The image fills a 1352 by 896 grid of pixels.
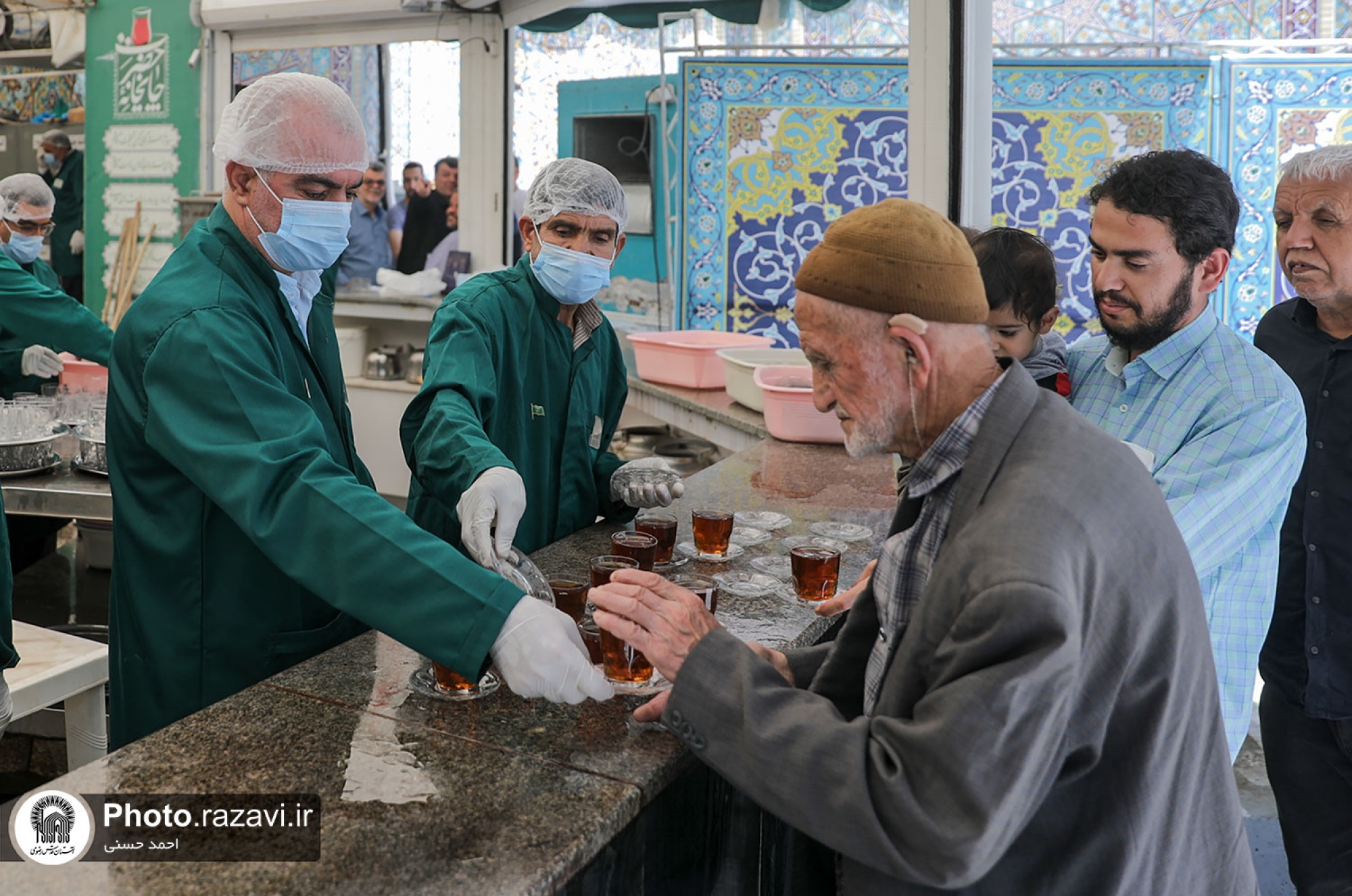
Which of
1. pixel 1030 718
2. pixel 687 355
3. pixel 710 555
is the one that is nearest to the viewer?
pixel 1030 718

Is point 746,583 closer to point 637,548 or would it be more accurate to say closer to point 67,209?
point 637,548

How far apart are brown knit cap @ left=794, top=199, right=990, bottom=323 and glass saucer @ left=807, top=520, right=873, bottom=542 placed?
4.65 ft

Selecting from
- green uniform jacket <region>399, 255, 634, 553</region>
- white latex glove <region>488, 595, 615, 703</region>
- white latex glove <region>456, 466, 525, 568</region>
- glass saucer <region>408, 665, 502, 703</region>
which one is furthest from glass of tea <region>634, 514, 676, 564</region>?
white latex glove <region>488, 595, 615, 703</region>

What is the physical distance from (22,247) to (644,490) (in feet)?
13.2

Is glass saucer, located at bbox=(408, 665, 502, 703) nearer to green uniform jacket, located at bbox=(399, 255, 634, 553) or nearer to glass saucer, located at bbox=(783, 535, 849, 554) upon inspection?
glass saucer, located at bbox=(783, 535, 849, 554)

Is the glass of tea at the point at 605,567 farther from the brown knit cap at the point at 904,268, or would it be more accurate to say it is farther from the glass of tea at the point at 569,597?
the brown knit cap at the point at 904,268

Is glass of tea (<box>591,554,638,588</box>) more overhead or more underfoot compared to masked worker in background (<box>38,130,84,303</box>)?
more underfoot

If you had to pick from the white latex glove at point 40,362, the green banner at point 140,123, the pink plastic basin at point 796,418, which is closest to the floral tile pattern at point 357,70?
the green banner at point 140,123

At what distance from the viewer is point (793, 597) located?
2.30 metres

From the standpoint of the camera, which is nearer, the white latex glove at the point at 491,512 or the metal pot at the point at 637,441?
the white latex glove at the point at 491,512

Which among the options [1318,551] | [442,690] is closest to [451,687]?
[442,690]

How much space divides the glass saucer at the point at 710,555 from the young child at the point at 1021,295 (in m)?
0.73

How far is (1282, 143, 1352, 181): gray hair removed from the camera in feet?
8.45

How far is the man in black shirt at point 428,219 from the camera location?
731 centimetres
